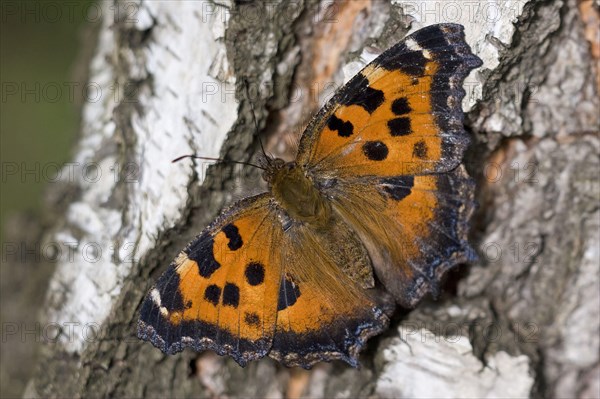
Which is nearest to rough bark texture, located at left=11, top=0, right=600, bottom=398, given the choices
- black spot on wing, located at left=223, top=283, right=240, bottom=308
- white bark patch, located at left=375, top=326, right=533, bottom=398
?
white bark patch, located at left=375, top=326, right=533, bottom=398

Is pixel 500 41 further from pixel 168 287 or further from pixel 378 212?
pixel 168 287

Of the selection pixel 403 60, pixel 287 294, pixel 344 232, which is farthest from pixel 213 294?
pixel 403 60

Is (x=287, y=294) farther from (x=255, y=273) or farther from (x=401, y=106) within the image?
(x=401, y=106)

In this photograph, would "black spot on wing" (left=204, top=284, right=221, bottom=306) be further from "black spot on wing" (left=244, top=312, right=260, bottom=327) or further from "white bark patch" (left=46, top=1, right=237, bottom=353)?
"white bark patch" (left=46, top=1, right=237, bottom=353)

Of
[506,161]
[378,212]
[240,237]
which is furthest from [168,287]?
[506,161]

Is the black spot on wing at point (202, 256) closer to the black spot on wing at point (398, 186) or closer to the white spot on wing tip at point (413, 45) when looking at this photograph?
the black spot on wing at point (398, 186)
